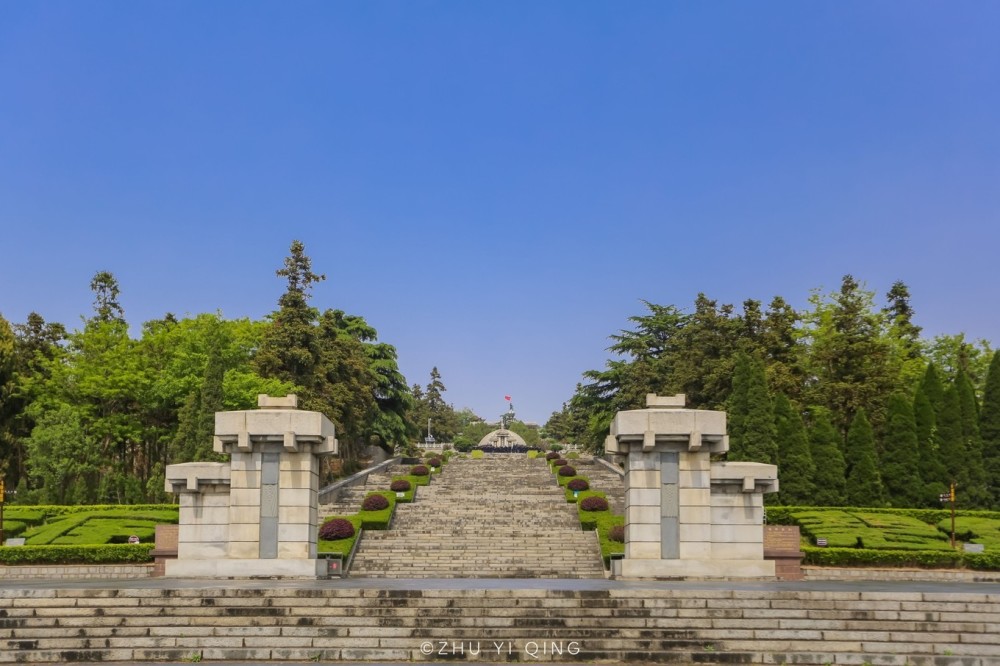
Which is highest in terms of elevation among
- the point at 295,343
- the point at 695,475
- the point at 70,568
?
the point at 295,343

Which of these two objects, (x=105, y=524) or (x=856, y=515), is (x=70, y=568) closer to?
(x=105, y=524)

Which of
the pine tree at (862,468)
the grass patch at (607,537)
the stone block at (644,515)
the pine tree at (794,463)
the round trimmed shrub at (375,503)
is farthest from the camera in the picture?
the pine tree at (862,468)

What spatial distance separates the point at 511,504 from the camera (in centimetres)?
4447

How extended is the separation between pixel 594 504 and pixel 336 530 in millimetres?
11699

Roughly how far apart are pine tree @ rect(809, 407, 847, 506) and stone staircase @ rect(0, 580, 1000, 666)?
83.5 ft

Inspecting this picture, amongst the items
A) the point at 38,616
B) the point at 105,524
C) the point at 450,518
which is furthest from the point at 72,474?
the point at 38,616

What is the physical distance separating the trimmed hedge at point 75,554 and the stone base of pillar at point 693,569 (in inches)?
665

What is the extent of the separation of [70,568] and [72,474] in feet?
50.2

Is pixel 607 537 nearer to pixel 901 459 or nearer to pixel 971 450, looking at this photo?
pixel 901 459

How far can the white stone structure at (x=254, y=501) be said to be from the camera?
2394 centimetres

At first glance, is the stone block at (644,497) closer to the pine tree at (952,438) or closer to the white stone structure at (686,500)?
the white stone structure at (686,500)

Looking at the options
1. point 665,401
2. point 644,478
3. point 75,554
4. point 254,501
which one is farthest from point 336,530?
point 665,401

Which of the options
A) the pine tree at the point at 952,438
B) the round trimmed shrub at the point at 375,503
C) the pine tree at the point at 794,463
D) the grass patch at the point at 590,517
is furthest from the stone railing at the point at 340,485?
the pine tree at the point at 952,438

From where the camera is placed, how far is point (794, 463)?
136 ft
